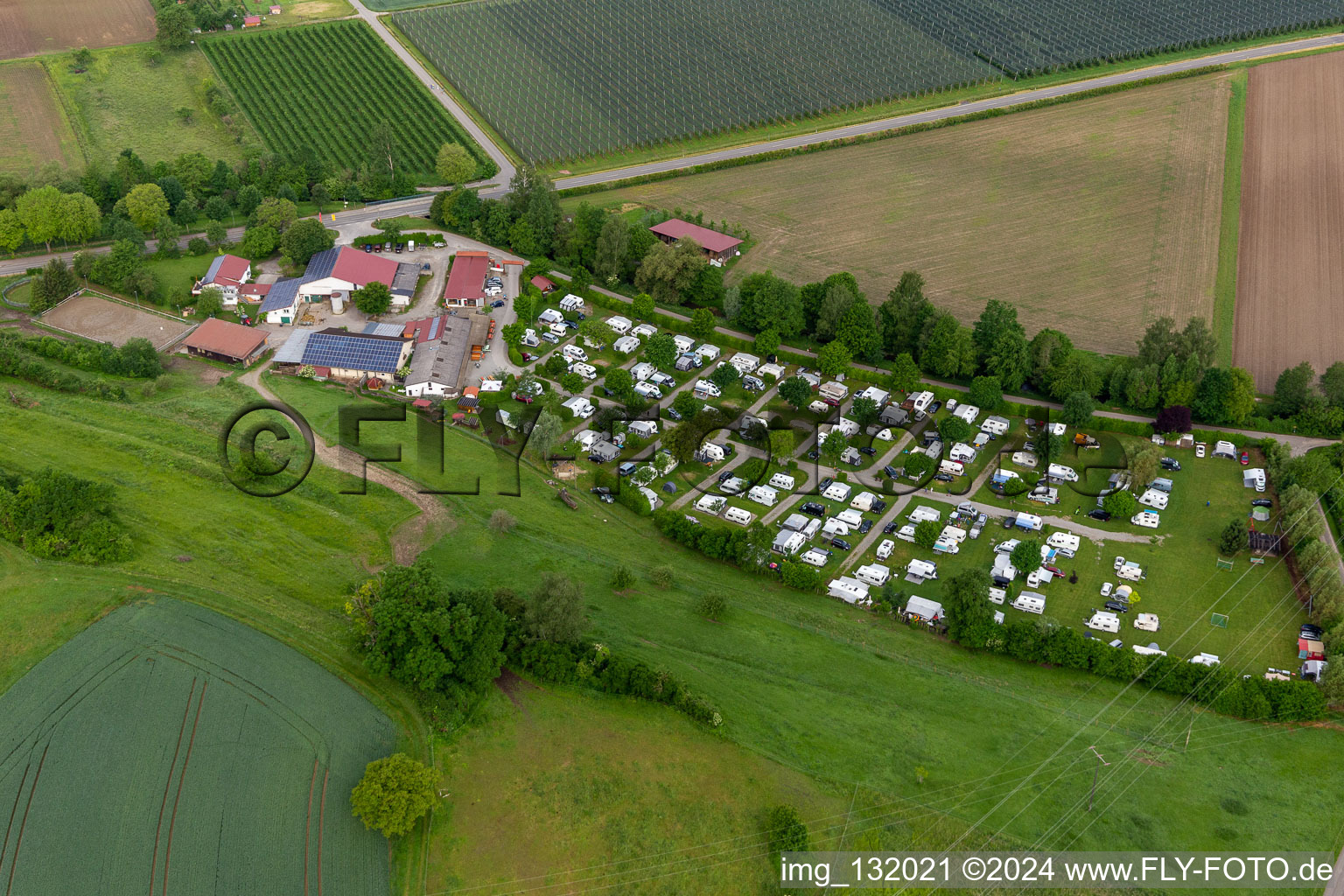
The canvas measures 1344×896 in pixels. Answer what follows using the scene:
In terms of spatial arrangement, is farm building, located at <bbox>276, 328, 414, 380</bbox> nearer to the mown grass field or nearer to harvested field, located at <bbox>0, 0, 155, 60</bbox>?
the mown grass field

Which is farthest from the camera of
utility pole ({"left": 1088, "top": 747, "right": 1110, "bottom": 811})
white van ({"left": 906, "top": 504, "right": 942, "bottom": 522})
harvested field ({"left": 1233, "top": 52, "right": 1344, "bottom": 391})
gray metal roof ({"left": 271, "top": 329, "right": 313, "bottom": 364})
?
harvested field ({"left": 1233, "top": 52, "right": 1344, "bottom": 391})

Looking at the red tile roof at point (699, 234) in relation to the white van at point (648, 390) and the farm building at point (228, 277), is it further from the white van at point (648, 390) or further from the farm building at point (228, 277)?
the farm building at point (228, 277)

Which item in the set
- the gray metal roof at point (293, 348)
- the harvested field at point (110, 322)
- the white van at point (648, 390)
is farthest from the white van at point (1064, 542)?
the harvested field at point (110, 322)

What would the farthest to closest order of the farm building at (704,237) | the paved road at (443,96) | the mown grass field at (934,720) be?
the paved road at (443,96) < the farm building at (704,237) < the mown grass field at (934,720)

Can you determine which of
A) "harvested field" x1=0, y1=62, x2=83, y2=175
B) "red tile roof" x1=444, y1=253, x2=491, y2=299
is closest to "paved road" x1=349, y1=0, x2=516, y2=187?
"red tile roof" x1=444, y1=253, x2=491, y2=299

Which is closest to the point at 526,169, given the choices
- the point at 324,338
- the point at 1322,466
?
the point at 324,338

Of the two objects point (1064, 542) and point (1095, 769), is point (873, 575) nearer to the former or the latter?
point (1064, 542)
